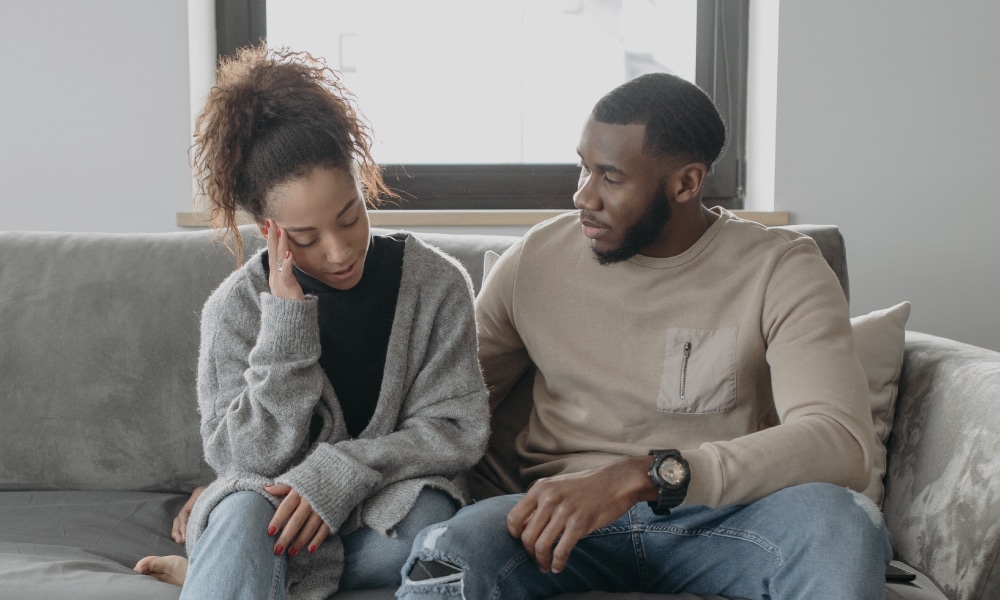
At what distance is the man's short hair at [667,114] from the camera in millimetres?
1549

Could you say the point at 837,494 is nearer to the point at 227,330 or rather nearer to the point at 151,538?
the point at 227,330

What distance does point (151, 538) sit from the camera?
165 cm

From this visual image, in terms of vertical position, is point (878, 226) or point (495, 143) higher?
point (495, 143)

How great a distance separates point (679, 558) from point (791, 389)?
0.29 m

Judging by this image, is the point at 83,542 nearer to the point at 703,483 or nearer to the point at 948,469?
the point at 703,483

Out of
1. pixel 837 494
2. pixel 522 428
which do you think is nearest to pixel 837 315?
pixel 837 494

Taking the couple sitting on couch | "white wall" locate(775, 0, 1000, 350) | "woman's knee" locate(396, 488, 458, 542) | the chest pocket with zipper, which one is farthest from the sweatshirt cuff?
"white wall" locate(775, 0, 1000, 350)

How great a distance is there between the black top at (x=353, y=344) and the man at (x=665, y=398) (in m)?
0.23

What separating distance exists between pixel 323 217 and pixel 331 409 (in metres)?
0.30

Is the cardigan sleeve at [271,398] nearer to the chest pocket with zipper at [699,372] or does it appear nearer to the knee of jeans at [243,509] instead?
the knee of jeans at [243,509]

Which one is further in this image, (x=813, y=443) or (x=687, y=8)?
(x=687, y=8)

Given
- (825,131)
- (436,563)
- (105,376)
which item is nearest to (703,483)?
(436,563)

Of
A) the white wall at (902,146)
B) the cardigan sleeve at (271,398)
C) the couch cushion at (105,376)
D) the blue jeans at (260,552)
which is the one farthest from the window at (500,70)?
the blue jeans at (260,552)

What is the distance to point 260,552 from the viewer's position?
1.25 m
